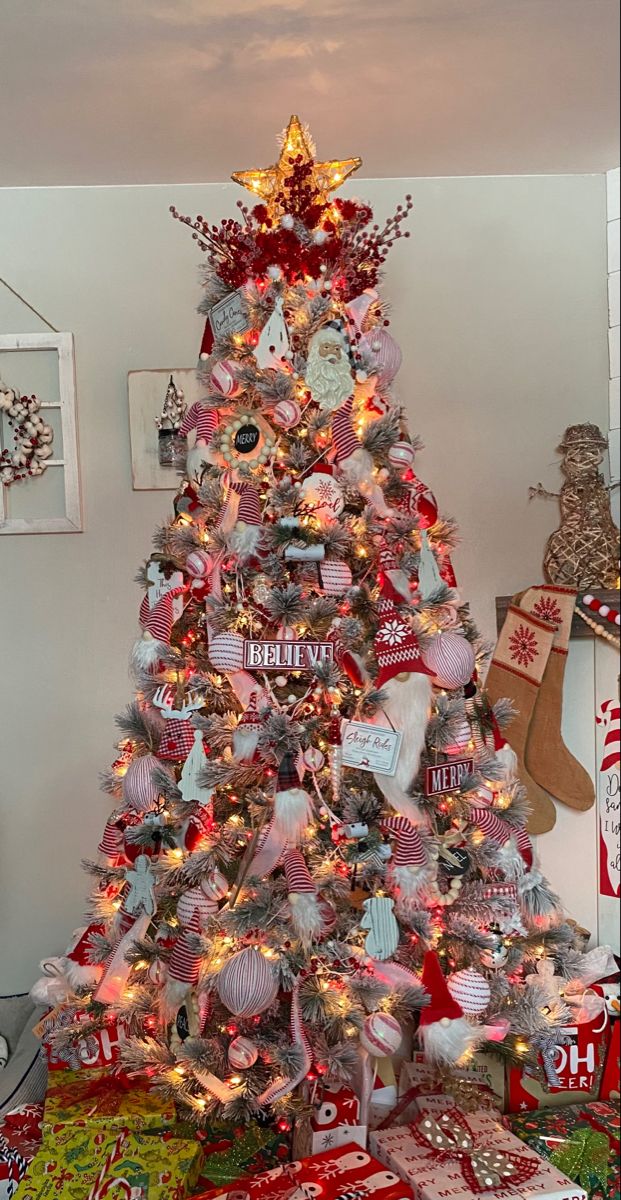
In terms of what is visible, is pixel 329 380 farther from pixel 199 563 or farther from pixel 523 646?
pixel 523 646

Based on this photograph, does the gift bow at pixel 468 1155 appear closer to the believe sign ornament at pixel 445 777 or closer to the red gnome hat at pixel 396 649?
A: the believe sign ornament at pixel 445 777

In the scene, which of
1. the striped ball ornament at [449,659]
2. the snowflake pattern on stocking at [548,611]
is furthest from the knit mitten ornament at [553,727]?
the striped ball ornament at [449,659]

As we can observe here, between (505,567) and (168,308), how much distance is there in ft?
3.92

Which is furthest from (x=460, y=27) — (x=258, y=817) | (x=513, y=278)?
(x=258, y=817)

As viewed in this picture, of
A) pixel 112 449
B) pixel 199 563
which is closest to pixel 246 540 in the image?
pixel 199 563

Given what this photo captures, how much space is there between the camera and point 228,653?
178 centimetres

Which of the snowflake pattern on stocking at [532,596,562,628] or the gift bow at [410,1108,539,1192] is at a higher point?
the snowflake pattern on stocking at [532,596,562,628]

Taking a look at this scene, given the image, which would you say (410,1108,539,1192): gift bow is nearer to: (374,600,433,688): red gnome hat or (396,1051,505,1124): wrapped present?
(396,1051,505,1124): wrapped present

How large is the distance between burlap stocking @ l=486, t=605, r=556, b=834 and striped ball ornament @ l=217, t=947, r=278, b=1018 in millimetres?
1117

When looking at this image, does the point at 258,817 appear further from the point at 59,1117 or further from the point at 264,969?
the point at 59,1117

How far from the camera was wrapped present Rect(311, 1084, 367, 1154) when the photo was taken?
1.81 metres

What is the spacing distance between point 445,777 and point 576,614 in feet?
3.30

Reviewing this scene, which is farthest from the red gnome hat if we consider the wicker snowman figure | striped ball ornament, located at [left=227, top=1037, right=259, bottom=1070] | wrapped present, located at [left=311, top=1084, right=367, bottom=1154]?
the wicker snowman figure

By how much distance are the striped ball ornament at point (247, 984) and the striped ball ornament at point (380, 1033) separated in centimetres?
18
